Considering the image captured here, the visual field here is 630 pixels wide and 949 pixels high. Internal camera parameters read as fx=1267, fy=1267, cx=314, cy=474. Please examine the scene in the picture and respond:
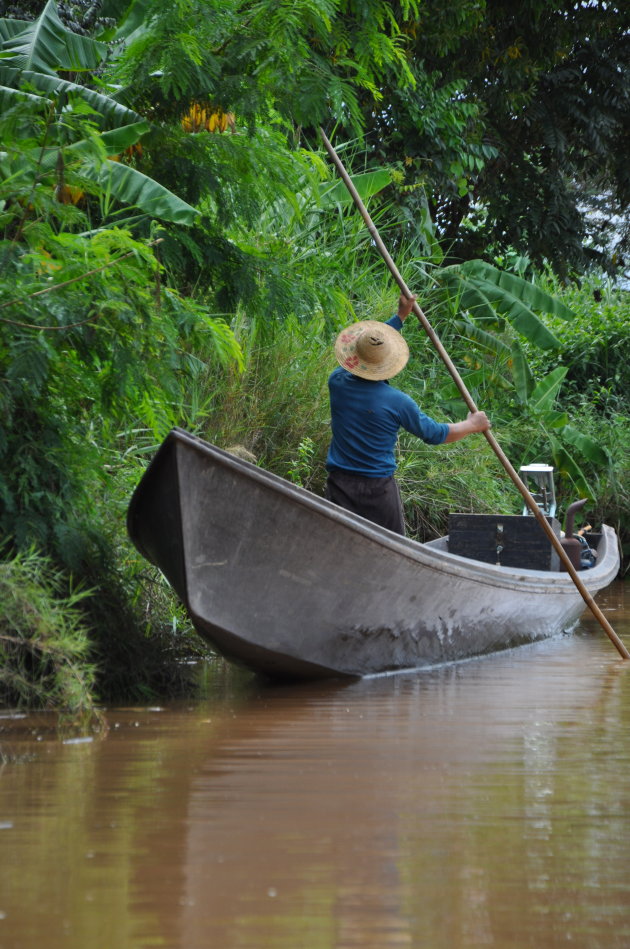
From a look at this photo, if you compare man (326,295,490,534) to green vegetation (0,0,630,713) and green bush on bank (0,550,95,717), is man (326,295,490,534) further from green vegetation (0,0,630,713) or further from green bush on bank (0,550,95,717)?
green bush on bank (0,550,95,717)

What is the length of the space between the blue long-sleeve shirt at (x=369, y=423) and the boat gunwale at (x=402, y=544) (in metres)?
0.49

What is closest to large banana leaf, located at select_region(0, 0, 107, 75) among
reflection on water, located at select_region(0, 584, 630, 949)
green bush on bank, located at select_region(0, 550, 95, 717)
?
green bush on bank, located at select_region(0, 550, 95, 717)

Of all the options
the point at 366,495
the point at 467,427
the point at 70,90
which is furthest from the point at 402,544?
the point at 70,90

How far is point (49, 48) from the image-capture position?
733 centimetres

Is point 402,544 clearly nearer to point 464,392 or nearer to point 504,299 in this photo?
point 464,392

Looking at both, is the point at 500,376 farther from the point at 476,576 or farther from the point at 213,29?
the point at 213,29

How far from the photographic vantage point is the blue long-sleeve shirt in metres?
6.76

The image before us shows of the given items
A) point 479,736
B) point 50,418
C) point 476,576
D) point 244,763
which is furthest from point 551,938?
point 476,576

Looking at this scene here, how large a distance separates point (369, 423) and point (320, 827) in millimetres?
3447

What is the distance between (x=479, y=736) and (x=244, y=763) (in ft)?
3.58

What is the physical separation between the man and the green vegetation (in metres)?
0.54

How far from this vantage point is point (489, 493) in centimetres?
1105

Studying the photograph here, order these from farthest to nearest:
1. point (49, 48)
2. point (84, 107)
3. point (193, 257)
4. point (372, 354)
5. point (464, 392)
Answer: point (464, 392), point (49, 48), point (193, 257), point (372, 354), point (84, 107)

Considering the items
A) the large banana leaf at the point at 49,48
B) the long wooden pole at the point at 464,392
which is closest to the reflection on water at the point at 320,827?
the long wooden pole at the point at 464,392
